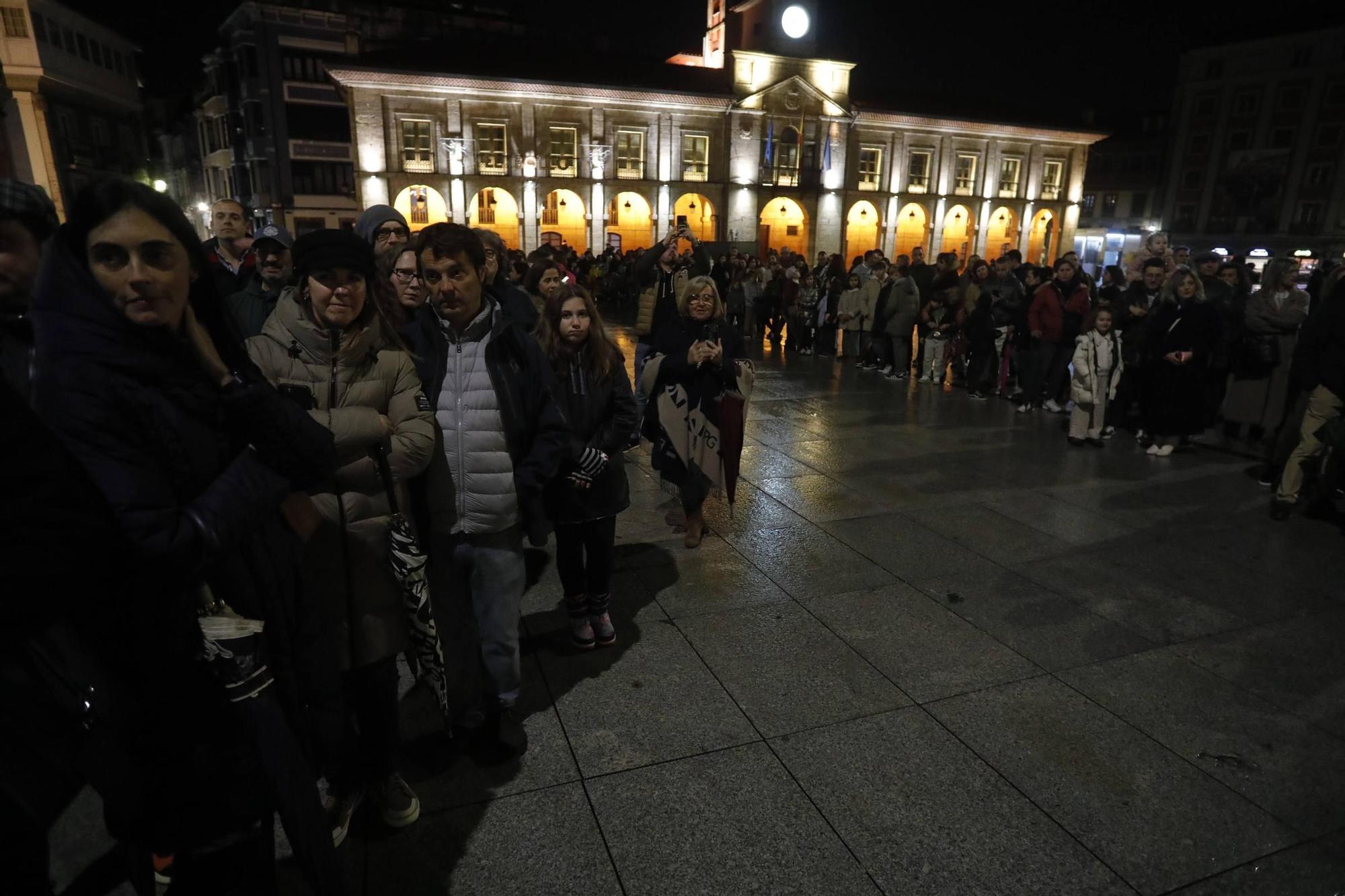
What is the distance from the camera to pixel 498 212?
125 ft

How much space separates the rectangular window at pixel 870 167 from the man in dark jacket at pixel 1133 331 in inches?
1483

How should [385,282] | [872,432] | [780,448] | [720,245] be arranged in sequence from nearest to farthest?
[385,282]
[780,448]
[872,432]
[720,245]

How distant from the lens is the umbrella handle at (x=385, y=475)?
2.25 metres

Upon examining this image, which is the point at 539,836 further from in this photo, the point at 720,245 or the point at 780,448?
the point at 720,245

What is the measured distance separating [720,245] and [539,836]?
2748 centimetres

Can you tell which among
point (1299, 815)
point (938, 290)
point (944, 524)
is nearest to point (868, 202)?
point (938, 290)

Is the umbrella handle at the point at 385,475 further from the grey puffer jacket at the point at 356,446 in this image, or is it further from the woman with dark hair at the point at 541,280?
the woman with dark hair at the point at 541,280

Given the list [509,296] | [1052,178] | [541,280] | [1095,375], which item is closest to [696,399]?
[541,280]

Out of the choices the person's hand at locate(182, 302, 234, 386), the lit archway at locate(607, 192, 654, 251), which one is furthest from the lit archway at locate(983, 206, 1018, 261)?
the person's hand at locate(182, 302, 234, 386)

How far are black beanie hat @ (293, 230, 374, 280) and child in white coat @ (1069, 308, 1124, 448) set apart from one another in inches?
298

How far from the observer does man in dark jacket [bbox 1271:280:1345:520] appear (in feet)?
17.7

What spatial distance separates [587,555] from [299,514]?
1901 millimetres

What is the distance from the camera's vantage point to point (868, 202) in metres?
43.8

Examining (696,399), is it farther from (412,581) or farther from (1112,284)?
(1112,284)
